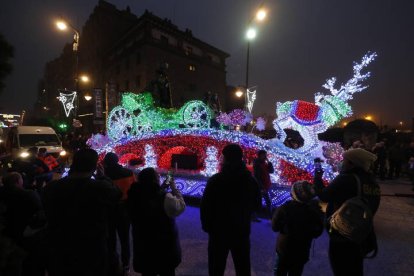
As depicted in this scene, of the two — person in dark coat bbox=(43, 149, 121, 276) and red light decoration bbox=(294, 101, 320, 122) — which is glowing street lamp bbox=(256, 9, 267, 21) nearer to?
red light decoration bbox=(294, 101, 320, 122)

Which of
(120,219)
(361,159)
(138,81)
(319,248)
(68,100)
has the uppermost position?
(138,81)

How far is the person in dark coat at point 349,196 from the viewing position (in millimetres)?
2766

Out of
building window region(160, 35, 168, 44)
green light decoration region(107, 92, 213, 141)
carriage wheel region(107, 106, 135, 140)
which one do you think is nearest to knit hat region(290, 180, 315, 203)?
green light decoration region(107, 92, 213, 141)

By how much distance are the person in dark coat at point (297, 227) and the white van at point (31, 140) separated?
41.5ft

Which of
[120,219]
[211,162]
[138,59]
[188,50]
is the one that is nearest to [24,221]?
[120,219]

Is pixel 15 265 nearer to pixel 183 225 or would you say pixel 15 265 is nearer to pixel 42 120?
pixel 183 225

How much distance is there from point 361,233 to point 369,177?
609mm

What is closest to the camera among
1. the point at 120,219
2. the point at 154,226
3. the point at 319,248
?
the point at 154,226

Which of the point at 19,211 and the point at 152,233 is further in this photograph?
the point at 19,211

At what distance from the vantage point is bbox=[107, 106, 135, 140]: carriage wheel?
10666mm

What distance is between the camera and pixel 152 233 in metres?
2.83

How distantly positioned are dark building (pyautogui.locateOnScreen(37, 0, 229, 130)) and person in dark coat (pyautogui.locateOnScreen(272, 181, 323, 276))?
80.5 ft

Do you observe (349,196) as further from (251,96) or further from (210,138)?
(251,96)

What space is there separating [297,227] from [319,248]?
8.29ft
